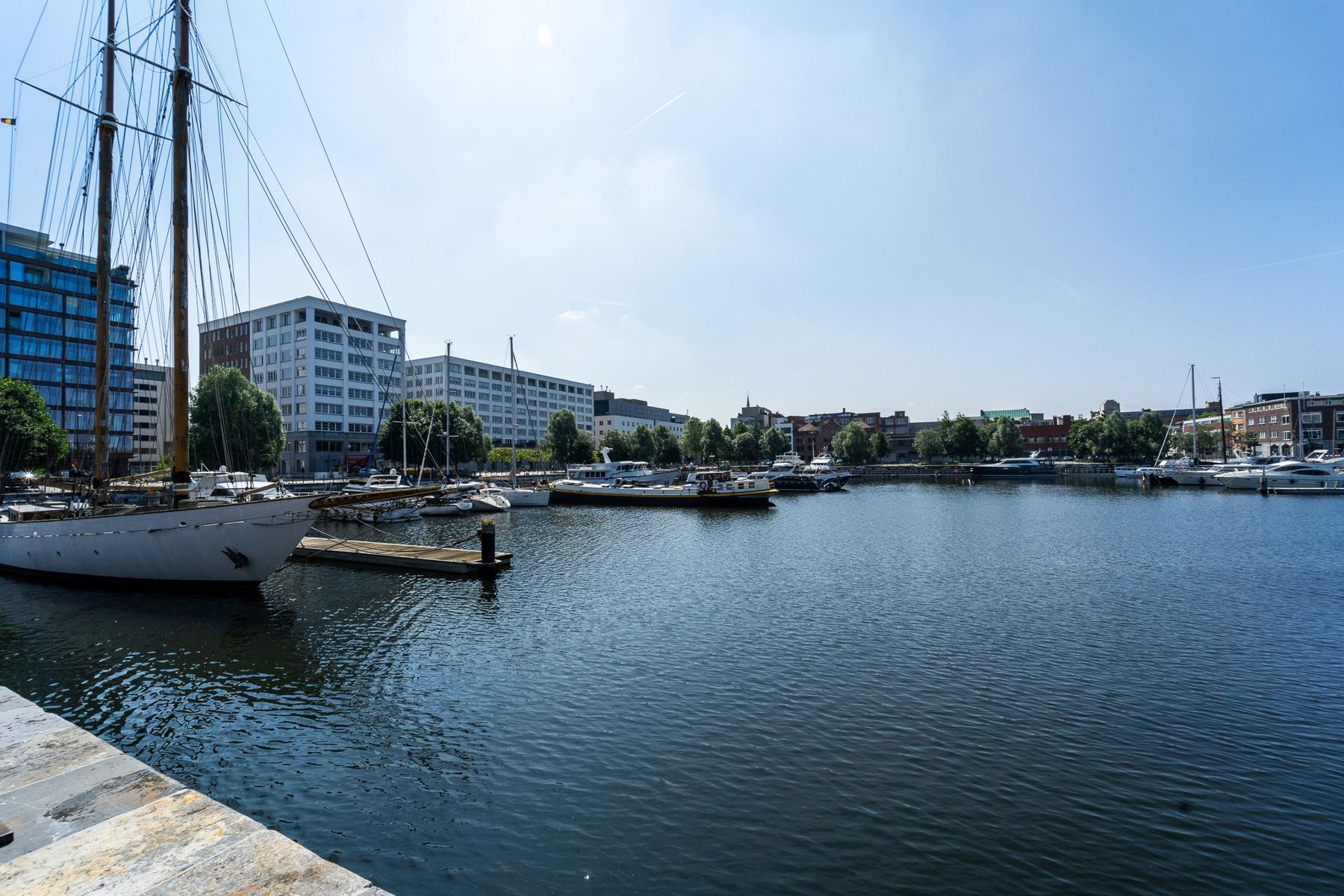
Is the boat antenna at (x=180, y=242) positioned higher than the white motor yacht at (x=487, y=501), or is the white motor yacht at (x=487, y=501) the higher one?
the boat antenna at (x=180, y=242)

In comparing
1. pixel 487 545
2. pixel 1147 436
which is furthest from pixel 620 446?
pixel 1147 436

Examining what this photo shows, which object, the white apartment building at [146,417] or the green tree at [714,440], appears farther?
the green tree at [714,440]

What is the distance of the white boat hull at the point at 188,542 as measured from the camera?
23.4 meters

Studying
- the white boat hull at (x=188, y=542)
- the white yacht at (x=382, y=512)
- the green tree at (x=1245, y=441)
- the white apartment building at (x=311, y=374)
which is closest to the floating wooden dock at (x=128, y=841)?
the white boat hull at (x=188, y=542)

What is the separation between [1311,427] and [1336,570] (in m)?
138

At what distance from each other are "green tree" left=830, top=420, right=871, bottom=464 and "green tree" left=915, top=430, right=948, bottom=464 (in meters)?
12.7

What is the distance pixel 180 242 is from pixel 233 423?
5751 cm

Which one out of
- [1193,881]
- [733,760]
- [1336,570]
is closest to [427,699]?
[733,760]

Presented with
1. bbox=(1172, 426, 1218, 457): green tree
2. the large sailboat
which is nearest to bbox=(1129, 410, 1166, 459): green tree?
bbox=(1172, 426, 1218, 457): green tree

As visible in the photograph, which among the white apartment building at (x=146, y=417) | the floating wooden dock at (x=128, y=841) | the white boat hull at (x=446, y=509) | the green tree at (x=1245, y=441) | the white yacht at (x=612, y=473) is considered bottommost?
the white boat hull at (x=446, y=509)

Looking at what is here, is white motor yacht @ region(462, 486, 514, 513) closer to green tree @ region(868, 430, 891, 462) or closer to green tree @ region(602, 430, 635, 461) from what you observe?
green tree @ region(602, 430, 635, 461)

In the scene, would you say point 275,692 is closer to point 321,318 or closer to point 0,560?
point 0,560

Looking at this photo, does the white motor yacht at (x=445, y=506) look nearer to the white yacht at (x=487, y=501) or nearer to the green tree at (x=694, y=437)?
the white yacht at (x=487, y=501)

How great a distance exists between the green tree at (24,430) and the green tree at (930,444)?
15754 centimetres
